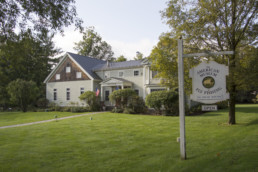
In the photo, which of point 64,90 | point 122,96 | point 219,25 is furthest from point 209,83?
point 64,90

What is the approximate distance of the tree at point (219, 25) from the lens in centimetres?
1131

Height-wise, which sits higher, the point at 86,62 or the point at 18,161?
the point at 86,62

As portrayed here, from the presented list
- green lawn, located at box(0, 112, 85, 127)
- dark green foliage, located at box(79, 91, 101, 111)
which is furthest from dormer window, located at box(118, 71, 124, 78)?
green lawn, located at box(0, 112, 85, 127)

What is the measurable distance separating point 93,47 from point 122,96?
3195 centimetres

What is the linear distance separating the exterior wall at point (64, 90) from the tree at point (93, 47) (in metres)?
20.0

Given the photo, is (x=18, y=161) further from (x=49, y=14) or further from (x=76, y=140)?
(x=49, y=14)

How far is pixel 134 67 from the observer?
26000mm

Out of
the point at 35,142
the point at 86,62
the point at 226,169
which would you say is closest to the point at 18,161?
the point at 35,142

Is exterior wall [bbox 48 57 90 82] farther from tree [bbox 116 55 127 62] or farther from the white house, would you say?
tree [bbox 116 55 127 62]

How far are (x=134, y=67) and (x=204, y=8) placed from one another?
1495cm

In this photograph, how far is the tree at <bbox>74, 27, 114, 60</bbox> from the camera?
165ft

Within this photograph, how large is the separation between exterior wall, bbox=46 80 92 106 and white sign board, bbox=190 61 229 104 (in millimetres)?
22464

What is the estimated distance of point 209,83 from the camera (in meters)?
6.35

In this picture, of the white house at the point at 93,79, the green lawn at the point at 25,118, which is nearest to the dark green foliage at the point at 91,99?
the white house at the point at 93,79
